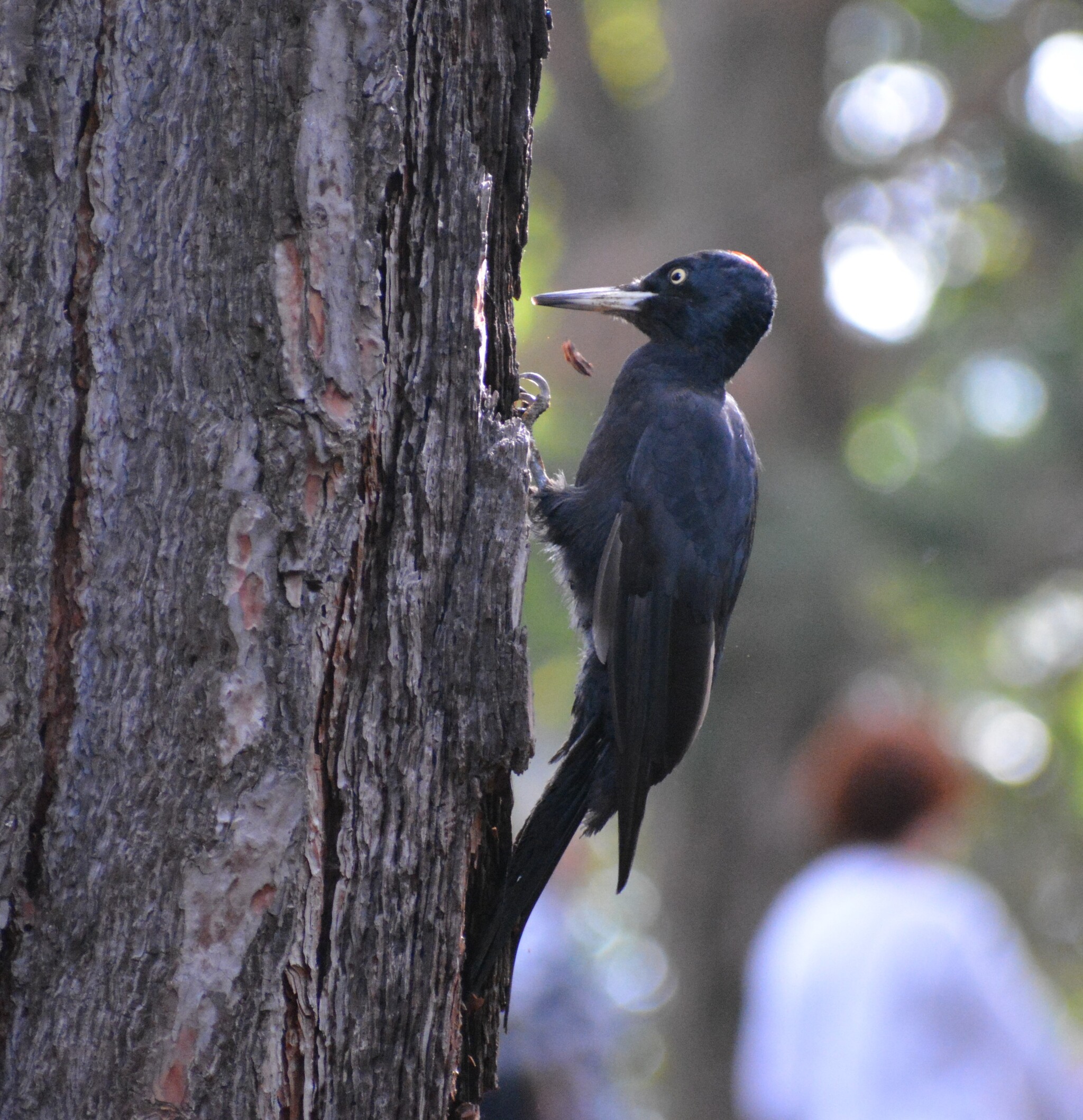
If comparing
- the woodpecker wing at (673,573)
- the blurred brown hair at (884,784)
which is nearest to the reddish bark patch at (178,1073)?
the woodpecker wing at (673,573)

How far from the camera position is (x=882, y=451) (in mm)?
13281

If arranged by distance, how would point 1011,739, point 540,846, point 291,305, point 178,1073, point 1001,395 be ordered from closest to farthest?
point 178,1073, point 291,305, point 540,846, point 1001,395, point 1011,739

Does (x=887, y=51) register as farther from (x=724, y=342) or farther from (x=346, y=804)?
(x=346, y=804)

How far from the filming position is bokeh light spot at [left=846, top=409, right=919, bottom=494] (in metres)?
9.81

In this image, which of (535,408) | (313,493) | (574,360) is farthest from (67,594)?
(574,360)

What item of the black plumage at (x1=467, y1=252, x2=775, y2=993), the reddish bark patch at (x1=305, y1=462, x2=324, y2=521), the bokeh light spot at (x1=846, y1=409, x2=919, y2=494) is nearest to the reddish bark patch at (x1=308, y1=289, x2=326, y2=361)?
the reddish bark patch at (x1=305, y1=462, x2=324, y2=521)

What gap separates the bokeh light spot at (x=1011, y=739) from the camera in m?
14.5

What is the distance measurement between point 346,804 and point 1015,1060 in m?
2.20

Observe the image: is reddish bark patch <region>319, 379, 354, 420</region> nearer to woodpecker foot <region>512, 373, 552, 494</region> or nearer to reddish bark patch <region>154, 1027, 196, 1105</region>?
reddish bark patch <region>154, 1027, 196, 1105</region>

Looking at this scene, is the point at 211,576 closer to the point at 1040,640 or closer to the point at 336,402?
the point at 336,402

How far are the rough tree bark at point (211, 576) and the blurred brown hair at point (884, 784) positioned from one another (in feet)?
7.03

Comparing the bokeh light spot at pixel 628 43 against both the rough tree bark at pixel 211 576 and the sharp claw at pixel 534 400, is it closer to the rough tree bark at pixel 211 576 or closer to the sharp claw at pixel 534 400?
the sharp claw at pixel 534 400

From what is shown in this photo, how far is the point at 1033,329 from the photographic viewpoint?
10.5 metres

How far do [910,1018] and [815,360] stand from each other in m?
6.78
